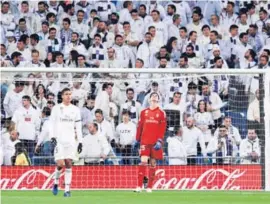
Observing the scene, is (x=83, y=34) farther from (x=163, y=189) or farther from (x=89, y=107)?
(x=163, y=189)

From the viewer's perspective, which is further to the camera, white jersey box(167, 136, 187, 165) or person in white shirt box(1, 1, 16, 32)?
person in white shirt box(1, 1, 16, 32)

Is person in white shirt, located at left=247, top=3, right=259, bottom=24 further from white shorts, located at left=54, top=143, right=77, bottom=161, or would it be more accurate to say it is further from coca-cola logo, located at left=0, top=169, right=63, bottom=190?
white shorts, located at left=54, top=143, right=77, bottom=161

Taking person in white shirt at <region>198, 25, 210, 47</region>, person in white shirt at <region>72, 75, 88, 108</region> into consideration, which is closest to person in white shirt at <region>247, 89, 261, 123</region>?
person in white shirt at <region>72, 75, 88, 108</region>

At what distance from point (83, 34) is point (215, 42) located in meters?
3.02

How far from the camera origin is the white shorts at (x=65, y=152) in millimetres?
16656

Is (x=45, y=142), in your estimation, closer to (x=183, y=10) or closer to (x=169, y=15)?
(x=169, y=15)

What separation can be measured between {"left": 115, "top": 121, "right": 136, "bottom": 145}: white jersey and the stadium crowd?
2 centimetres

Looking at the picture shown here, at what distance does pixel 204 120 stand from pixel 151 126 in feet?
5.78

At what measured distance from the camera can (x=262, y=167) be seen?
18.2m

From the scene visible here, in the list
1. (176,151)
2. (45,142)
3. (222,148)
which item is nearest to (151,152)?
(176,151)

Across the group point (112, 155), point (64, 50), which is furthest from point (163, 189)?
point (64, 50)

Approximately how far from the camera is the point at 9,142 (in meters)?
18.6

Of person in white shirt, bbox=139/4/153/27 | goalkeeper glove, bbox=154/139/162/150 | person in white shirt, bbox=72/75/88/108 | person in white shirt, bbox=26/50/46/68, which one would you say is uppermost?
person in white shirt, bbox=139/4/153/27

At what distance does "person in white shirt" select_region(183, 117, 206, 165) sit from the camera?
61.2 ft
